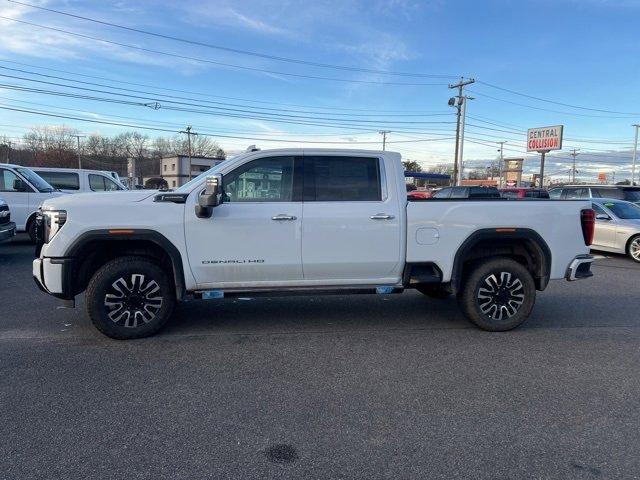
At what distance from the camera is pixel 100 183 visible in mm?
15039

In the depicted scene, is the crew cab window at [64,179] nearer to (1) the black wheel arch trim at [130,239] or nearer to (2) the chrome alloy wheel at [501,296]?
(1) the black wheel arch trim at [130,239]

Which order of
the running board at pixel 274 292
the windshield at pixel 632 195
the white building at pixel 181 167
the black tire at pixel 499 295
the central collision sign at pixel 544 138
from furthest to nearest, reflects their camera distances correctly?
the white building at pixel 181 167
the central collision sign at pixel 544 138
the windshield at pixel 632 195
the black tire at pixel 499 295
the running board at pixel 274 292

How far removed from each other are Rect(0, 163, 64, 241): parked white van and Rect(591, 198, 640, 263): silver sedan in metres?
14.1

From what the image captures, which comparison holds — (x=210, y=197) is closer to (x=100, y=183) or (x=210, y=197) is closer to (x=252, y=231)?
(x=252, y=231)

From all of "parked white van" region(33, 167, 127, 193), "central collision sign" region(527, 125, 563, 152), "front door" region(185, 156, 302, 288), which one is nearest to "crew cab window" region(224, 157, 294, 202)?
"front door" region(185, 156, 302, 288)

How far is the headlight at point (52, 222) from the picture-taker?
15.5 feet

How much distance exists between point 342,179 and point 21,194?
413 inches

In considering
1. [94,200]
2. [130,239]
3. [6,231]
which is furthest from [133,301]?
[6,231]

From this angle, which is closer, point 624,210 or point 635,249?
point 635,249

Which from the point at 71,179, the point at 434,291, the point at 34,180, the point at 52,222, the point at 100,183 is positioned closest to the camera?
the point at 52,222

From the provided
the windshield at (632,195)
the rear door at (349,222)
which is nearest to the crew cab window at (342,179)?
the rear door at (349,222)

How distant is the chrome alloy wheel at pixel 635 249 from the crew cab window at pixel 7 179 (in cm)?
1535

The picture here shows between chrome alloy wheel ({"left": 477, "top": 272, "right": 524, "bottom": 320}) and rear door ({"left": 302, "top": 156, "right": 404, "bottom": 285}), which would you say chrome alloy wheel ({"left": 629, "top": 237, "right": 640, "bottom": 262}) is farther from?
rear door ({"left": 302, "top": 156, "right": 404, "bottom": 285})

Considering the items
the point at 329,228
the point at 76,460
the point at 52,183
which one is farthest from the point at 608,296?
the point at 52,183
